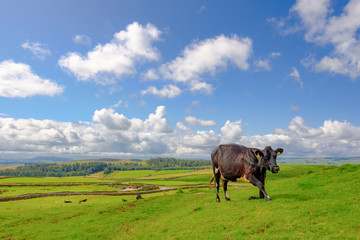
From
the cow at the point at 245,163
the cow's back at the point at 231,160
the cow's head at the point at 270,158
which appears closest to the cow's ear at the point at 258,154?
the cow at the point at 245,163

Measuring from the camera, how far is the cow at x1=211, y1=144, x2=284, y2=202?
12.9 metres

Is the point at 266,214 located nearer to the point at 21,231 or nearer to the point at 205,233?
the point at 205,233

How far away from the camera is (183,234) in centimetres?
1121

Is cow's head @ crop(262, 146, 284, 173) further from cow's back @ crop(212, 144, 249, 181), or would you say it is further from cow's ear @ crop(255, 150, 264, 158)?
cow's back @ crop(212, 144, 249, 181)

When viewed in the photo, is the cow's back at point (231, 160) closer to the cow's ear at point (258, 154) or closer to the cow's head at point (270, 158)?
the cow's ear at point (258, 154)

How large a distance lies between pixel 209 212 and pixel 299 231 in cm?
640

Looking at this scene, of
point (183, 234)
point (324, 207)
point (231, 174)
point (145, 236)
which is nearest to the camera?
point (324, 207)

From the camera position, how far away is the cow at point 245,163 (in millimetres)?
12898

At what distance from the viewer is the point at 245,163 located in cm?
1362

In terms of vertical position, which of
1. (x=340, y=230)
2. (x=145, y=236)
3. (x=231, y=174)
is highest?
(x=231, y=174)

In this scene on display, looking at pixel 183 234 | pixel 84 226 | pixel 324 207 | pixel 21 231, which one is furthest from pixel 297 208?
pixel 21 231

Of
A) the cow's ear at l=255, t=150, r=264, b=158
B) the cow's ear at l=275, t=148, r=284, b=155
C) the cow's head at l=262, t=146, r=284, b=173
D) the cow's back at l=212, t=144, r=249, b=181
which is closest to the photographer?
the cow's head at l=262, t=146, r=284, b=173

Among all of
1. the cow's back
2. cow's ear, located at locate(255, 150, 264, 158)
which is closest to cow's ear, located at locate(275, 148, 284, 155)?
cow's ear, located at locate(255, 150, 264, 158)

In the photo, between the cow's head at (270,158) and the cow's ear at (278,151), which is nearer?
the cow's head at (270,158)
